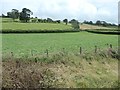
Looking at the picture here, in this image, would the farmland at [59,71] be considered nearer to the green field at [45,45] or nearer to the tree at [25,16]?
the green field at [45,45]

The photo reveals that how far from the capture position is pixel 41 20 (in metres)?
99.0

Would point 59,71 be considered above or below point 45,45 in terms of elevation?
below

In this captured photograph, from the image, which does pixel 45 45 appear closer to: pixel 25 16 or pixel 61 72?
pixel 61 72

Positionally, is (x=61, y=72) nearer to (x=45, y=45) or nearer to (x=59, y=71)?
(x=59, y=71)

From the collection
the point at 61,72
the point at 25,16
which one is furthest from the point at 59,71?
the point at 25,16

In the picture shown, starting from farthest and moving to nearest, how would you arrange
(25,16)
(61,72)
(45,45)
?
(25,16) < (45,45) < (61,72)

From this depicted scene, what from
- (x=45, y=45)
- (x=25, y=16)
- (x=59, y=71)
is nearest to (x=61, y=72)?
(x=59, y=71)

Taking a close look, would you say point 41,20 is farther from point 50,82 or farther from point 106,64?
point 50,82

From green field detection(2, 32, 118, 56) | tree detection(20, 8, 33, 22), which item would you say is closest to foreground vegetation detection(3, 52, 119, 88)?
green field detection(2, 32, 118, 56)

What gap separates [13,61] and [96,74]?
266 inches

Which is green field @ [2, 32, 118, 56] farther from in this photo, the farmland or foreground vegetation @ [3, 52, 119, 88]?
foreground vegetation @ [3, 52, 119, 88]

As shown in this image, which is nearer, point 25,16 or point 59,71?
point 59,71

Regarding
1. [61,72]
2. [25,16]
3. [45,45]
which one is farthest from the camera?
[25,16]

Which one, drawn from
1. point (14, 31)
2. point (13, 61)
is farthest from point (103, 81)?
point (14, 31)
